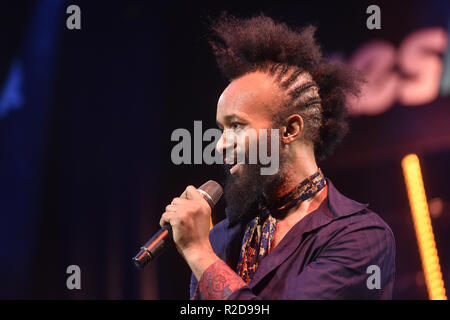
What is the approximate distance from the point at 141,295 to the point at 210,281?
2.44 meters

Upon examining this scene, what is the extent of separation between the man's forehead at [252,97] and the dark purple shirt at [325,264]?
409mm

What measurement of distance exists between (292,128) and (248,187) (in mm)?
289

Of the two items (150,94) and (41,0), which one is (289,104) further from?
(41,0)

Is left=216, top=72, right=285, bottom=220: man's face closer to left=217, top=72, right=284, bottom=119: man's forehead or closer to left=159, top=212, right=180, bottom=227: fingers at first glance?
left=217, top=72, right=284, bottom=119: man's forehead

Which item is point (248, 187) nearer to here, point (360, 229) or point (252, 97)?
point (252, 97)

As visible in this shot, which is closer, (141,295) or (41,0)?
(141,295)

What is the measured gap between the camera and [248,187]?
185 centimetres

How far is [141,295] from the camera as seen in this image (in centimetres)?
371

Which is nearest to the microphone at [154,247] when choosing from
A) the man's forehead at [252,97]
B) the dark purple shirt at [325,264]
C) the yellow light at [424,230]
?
the dark purple shirt at [325,264]

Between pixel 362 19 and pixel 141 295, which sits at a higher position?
pixel 362 19

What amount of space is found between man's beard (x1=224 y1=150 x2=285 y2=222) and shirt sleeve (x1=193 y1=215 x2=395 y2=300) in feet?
1.25

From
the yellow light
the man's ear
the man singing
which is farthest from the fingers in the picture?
the yellow light

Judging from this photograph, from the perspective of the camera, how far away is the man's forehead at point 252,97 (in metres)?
1.81

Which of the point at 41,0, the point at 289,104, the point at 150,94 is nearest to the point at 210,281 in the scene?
the point at 289,104
